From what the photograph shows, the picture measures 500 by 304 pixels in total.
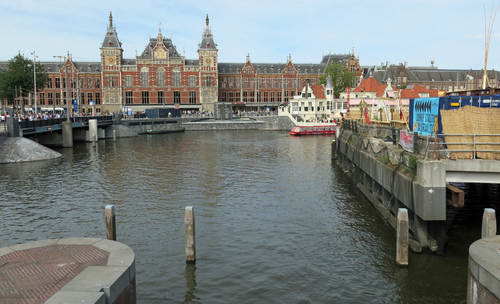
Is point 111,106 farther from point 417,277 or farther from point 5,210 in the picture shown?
point 417,277

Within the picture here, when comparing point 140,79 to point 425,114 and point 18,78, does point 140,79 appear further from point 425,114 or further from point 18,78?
point 425,114

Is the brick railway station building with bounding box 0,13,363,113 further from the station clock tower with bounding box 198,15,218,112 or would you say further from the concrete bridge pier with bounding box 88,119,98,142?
the concrete bridge pier with bounding box 88,119,98,142

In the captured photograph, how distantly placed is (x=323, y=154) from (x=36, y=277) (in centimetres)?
4633

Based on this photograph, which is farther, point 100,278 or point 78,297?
point 100,278

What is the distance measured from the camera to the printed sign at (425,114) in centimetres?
2409

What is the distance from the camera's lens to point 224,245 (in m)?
19.8

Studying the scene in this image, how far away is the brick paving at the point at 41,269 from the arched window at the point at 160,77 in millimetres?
110630

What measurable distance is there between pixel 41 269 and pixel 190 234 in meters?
6.05

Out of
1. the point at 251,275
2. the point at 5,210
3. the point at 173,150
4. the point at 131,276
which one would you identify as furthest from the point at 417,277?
the point at 173,150

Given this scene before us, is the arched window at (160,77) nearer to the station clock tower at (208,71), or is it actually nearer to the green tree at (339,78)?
the station clock tower at (208,71)

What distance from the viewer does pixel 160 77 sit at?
120250mm

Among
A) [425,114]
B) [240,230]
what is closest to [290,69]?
[425,114]

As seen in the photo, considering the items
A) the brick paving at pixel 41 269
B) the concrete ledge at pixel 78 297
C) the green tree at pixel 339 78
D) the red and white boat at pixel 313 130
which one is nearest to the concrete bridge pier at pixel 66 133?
the red and white boat at pixel 313 130

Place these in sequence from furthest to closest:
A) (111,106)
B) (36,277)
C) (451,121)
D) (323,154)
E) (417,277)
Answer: (111,106) < (323,154) < (451,121) < (417,277) < (36,277)
